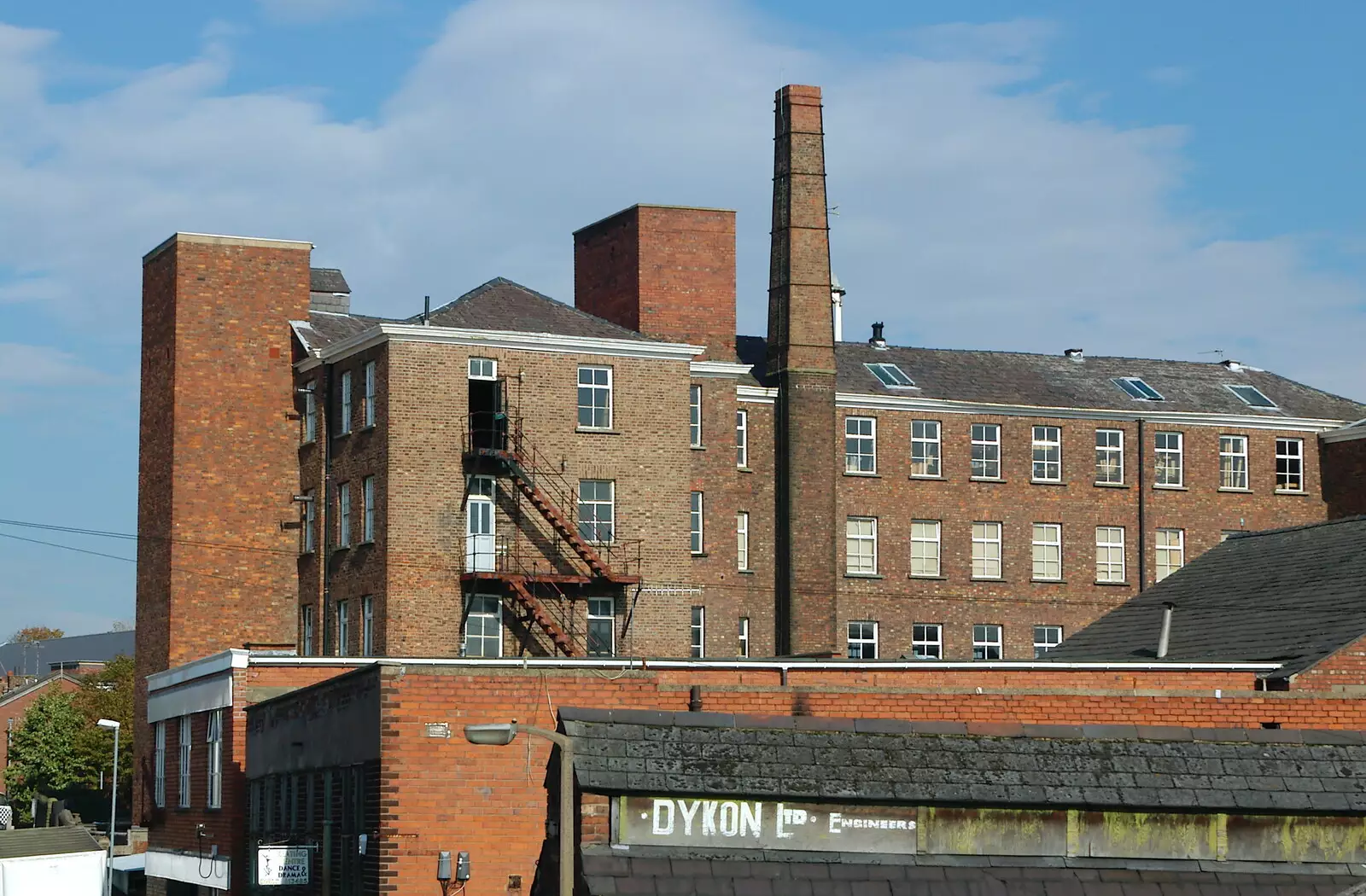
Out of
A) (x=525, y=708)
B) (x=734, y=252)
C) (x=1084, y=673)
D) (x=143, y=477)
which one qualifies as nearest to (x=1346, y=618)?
(x=1084, y=673)

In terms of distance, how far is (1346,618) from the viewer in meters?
34.7

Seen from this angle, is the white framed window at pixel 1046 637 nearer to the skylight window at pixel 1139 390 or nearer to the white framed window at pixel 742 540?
the skylight window at pixel 1139 390

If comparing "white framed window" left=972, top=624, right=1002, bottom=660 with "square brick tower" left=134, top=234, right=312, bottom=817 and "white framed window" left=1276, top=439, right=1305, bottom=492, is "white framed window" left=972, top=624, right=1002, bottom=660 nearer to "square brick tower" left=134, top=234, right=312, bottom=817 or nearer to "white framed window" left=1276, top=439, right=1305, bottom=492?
"white framed window" left=1276, top=439, right=1305, bottom=492

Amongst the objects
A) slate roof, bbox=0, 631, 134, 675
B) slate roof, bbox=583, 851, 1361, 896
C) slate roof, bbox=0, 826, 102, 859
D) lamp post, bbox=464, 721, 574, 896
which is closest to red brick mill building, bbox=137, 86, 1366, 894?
slate roof, bbox=0, 826, 102, 859

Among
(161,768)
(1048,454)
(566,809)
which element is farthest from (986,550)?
(566,809)

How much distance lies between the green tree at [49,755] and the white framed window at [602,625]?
44.5 m

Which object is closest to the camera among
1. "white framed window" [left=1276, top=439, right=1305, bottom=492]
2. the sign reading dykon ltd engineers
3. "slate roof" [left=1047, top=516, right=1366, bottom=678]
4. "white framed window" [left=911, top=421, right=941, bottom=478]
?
the sign reading dykon ltd engineers

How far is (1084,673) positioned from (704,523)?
21907mm

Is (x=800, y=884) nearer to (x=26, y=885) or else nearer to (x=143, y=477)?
(x=26, y=885)

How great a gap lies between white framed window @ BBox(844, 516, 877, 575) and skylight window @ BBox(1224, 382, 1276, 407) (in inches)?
529

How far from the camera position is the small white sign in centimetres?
3058

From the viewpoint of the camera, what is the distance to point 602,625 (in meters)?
52.5

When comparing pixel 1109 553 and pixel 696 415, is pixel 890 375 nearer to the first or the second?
pixel 696 415

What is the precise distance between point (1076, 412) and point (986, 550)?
195 inches
